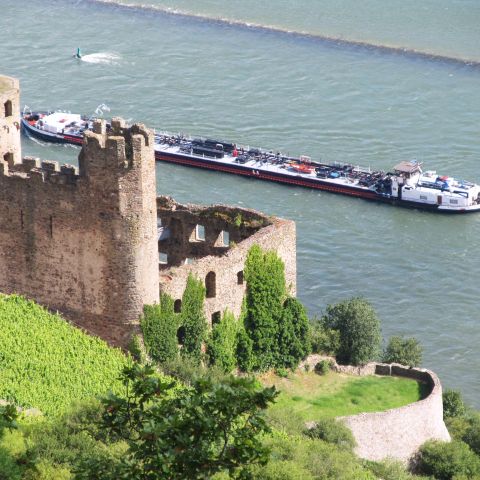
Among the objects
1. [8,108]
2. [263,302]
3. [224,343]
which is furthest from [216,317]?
[8,108]

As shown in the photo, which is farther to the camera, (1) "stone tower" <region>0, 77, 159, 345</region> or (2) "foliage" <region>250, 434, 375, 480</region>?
(1) "stone tower" <region>0, 77, 159, 345</region>

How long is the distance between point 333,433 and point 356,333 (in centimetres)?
1119

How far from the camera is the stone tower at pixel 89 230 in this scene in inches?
2317

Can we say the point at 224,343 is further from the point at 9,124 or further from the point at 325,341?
the point at 9,124

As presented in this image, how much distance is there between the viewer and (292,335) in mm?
70188

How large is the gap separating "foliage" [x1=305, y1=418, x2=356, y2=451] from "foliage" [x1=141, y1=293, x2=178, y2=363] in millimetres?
5949

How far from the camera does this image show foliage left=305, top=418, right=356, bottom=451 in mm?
62938

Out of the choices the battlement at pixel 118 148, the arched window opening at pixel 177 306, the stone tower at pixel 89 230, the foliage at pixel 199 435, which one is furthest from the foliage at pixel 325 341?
the foliage at pixel 199 435

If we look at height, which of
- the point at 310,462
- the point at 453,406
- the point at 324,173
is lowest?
the point at 324,173

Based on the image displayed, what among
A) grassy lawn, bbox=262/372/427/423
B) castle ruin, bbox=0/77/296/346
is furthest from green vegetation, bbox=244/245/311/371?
castle ruin, bbox=0/77/296/346

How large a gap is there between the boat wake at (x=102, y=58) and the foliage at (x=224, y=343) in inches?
2813

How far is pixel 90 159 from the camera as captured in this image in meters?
59.0

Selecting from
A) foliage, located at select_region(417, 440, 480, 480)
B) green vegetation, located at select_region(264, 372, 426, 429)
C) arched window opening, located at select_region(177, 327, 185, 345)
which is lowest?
foliage, located at select_region(417, 440, 480, 480)

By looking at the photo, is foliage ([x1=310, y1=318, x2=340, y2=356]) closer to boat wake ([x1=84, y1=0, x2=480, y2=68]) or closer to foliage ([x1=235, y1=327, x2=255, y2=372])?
foliage ([x1=235, y1=327, x2=255, y2=372])
